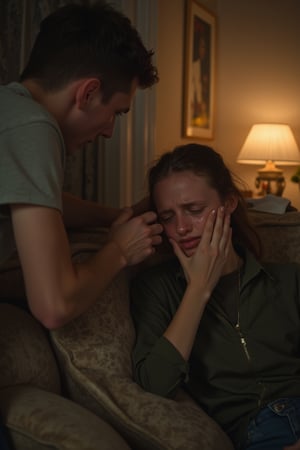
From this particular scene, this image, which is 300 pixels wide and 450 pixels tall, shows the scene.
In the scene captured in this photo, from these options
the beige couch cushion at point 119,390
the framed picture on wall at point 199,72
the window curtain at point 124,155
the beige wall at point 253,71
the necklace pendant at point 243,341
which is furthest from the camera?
the beige wall at point 253,71

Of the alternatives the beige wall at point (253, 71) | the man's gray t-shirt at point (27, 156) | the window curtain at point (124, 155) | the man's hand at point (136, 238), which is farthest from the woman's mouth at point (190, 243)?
the beige wall at point (253, 71)

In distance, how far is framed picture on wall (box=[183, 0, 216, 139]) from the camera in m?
3.47

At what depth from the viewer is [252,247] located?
65.8 inches

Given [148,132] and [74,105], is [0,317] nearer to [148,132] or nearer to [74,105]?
[74,105]

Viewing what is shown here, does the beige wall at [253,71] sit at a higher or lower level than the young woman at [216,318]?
higher

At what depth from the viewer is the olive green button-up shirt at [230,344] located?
4.17 ft

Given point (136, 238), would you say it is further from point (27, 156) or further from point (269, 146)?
point (269, 146)

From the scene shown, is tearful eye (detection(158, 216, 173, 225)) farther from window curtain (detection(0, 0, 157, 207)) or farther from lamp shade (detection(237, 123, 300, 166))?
lamp shade (detection(237, 123, 300, 166))

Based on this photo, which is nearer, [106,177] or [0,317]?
[0,317]

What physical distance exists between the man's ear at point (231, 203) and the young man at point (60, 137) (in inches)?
11.4

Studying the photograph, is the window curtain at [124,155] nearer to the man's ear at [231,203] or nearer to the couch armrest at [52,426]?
the man's ear at [231,203]

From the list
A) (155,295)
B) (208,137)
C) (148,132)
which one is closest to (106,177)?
(148,132)

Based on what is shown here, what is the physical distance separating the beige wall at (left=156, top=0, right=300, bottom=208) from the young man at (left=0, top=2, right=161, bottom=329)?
2.31m

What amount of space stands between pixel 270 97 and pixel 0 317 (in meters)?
3.52
